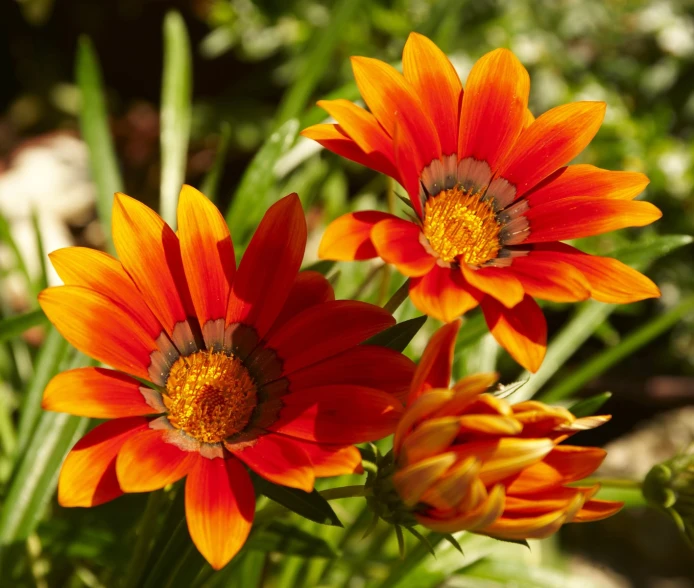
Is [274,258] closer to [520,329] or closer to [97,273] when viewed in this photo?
[97,273]

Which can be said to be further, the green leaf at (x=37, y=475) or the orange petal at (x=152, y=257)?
the green leaf at (x=37, y=475)

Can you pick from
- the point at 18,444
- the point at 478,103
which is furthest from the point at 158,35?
the point at 478,103

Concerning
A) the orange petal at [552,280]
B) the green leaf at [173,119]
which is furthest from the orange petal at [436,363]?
the green leaf at [173,119]

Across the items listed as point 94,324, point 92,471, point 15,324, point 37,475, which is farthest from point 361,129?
point 37,475

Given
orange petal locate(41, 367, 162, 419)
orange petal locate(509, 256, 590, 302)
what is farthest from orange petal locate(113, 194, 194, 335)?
orange petal locate(509, 256, 590, 302)

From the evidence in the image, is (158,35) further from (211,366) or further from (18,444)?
(211,366)

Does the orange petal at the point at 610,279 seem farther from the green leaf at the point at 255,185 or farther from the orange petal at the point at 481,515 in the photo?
the green leaf at the point at 255,185
